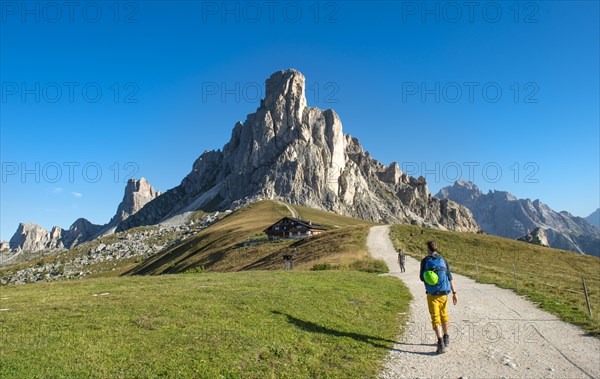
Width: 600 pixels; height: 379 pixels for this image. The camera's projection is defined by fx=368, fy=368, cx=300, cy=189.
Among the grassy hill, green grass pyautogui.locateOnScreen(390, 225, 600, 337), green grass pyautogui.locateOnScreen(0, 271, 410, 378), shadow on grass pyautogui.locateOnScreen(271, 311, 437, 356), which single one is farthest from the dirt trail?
green grass pyautogui.locateOnScreen(390, 225, 600, 337)

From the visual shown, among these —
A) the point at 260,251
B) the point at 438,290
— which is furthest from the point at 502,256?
the point at 438,290

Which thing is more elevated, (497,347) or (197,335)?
(197,335)

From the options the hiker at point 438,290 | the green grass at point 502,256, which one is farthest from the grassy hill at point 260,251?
the hiker at point 438,290

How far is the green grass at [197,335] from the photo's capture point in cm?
925

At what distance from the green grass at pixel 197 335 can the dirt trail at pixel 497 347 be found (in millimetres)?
920

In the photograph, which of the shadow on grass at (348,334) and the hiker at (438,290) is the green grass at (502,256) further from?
the shadow on grass at (348,334)

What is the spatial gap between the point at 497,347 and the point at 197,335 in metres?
9.81

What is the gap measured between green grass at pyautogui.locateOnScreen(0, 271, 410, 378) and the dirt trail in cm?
92

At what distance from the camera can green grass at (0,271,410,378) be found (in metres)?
9.25

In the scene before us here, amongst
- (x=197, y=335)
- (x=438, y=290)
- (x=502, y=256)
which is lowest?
(x=197, y=335)

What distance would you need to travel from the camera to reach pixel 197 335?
1164 cm

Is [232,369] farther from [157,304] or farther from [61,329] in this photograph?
[157,304]

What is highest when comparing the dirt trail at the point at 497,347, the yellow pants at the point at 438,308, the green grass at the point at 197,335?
the yellow pants at the point at 438,308

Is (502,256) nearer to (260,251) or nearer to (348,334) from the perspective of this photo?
(260,251)
